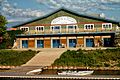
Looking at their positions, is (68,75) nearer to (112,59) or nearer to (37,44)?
(112,59)

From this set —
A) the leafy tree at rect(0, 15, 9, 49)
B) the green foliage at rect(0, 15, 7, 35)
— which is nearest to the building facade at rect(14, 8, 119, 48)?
the leafy tree at rect(0, 15, 9, 49)

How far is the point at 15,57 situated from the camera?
2224 inches

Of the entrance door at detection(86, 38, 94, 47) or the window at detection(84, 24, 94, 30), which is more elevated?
the window at detection(84, 24, 94, 30)

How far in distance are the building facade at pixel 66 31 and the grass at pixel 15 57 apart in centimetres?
1284

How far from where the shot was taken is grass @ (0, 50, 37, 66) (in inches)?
2121

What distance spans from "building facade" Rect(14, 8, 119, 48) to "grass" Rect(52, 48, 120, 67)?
12.9 meters

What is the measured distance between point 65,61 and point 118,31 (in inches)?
783

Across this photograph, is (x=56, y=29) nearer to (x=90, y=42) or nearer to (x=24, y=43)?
(x=24, y=43)

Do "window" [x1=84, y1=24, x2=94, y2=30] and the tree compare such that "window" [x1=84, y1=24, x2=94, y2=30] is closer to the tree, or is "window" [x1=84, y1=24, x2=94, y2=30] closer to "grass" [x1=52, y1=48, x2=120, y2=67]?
"grass" [x1=52, y1=48, x2=120, y2=67]

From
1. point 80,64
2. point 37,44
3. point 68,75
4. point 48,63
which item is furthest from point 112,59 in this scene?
point 37,44

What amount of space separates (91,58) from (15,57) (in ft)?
41.4

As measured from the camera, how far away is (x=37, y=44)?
7288cm

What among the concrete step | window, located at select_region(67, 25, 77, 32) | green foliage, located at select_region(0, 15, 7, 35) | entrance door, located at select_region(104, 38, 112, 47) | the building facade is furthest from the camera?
green foliage, located at select_region(0, 15, 7, 35)

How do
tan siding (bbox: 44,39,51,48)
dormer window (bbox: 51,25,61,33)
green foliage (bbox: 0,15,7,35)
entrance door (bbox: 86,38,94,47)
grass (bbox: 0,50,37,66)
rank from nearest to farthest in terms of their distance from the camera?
grass (bbox: 0,50,37,66), entrance door (bbox: 86,38,94,47), green foliage (bbox: 0,15,7,35), tan siding (bbox: 44,39,51,48), dormer window (bbox: 51,25,61,33)
